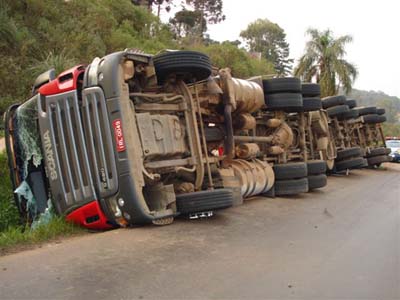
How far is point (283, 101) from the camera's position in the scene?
7566 millimetres

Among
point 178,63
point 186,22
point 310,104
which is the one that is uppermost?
point 186,22

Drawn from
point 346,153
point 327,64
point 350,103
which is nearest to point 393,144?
point 327,64

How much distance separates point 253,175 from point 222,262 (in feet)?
10.3

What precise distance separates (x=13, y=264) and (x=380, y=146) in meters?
14.3

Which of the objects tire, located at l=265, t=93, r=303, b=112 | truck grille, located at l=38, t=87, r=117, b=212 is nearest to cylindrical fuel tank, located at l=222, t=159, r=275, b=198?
tire, located at l=265, t=93, r=303, b=112

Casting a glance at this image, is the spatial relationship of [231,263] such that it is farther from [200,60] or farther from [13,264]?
[200,60]

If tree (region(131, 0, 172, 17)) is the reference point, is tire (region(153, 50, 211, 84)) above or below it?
below

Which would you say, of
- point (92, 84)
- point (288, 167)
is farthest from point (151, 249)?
point (288, 167)

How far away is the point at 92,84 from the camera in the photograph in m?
4.45

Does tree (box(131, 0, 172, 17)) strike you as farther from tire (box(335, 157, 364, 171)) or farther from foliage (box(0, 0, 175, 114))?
tire (box(335, 157, 364, 171))

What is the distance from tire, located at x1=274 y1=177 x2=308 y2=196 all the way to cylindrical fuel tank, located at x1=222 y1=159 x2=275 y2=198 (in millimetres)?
228

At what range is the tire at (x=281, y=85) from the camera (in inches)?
297

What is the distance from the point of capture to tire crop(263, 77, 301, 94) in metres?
7.54

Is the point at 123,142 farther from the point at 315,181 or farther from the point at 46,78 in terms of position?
the point at 315,181
